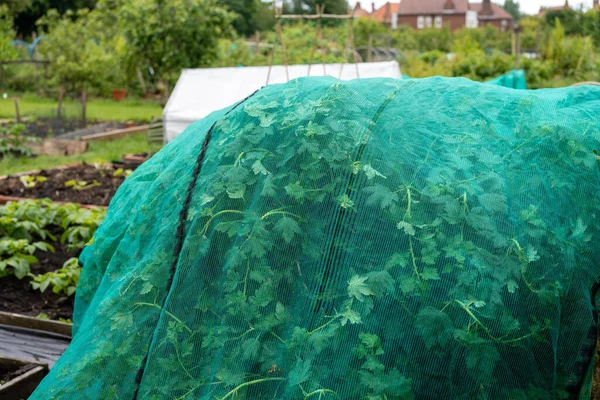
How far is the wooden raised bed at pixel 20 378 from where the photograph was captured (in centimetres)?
303

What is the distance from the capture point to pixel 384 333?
1.85 m

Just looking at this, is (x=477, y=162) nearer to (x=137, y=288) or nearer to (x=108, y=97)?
(x=137, y=288)

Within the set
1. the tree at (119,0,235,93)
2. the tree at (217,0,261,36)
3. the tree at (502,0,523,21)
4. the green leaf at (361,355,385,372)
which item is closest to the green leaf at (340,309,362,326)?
the green leaf at (361,355,385,372)

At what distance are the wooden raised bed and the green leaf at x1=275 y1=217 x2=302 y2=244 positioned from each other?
1776mm

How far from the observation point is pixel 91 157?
1044cm

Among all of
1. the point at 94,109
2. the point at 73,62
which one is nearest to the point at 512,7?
the point at 94,109

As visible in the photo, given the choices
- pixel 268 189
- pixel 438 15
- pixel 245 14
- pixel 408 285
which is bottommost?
pixel 408 285

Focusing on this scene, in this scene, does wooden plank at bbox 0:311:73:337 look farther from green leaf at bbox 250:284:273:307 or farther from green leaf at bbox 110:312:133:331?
green leaf at bbox 250:284:273:307

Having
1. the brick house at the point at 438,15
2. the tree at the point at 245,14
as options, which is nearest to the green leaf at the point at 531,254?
the tree at the point at 245,14

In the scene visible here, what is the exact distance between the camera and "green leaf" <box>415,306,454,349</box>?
1.81m

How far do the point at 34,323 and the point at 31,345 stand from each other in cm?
19

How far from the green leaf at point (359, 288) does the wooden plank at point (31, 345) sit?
2165mm

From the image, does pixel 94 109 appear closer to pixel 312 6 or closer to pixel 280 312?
pixel 280 312

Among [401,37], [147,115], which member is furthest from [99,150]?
[401,37]
